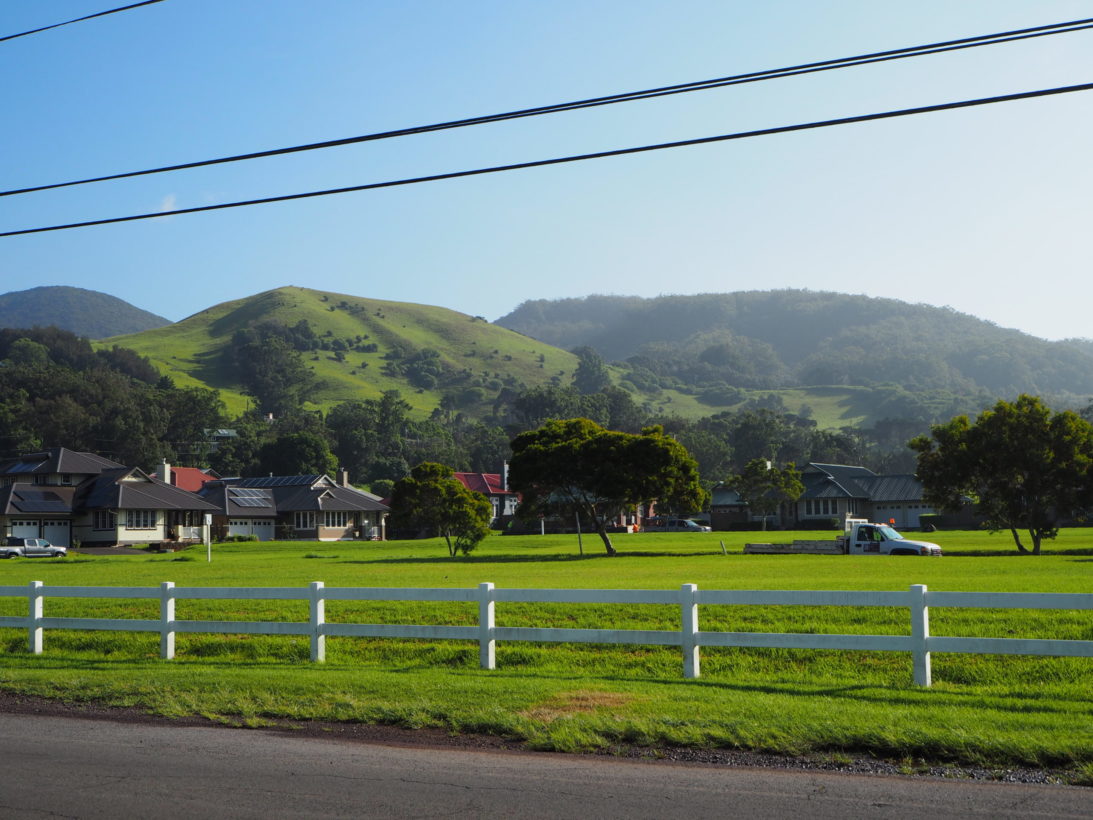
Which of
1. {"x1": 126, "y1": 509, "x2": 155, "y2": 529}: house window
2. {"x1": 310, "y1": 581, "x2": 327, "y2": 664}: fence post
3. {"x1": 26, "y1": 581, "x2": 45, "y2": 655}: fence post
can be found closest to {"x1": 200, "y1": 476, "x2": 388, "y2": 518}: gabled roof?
{"x1": 126, "y1": 509, "x2": 155, "y2": 529}: house window

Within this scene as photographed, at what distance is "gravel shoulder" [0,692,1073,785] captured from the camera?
9531mm

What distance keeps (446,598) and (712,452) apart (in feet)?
531

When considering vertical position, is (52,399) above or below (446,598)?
above

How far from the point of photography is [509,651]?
731 inches

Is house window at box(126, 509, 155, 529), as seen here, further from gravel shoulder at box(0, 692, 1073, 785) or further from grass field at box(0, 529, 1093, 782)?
gravel shoulder at box(0, 692, 1073, 785)

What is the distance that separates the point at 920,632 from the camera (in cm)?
1330

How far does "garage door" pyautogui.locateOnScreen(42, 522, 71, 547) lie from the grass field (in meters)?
63.7

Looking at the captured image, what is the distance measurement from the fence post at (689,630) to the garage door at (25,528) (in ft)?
262

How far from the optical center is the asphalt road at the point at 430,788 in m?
8.20

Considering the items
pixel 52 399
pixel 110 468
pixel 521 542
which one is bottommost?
pixel 521 542

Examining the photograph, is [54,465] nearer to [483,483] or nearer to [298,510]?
[298,510]

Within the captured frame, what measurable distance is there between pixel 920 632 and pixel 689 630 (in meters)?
2.92

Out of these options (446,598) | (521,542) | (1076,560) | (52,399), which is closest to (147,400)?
(52,399)

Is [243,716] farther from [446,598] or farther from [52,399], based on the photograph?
[52,399]
